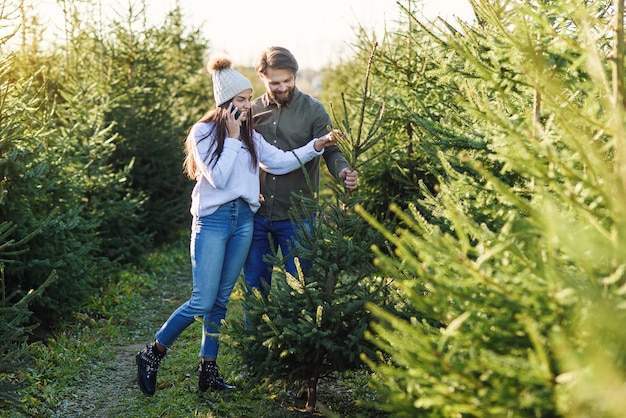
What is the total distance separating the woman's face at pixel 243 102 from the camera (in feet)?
14.7

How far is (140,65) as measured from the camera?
10234 mm

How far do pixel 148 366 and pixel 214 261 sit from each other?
105cm

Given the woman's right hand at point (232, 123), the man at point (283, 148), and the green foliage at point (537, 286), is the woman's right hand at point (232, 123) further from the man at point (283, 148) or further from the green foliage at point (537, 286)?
the green foliage at point (537, 286)

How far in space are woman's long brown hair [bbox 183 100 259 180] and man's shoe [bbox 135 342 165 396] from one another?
138 centimetres

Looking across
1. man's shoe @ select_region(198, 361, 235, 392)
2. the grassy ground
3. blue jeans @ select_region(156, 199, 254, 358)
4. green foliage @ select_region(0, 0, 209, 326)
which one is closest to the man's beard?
blue jeans @ select_region(156, 199, 254, 358)

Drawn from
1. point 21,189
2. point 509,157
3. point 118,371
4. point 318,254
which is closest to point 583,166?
point 509,157

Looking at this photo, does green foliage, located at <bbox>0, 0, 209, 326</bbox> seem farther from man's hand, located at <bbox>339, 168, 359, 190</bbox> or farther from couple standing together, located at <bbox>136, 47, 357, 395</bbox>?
man's hand, located at <bbox>339, 168, 359, 190</bbox>

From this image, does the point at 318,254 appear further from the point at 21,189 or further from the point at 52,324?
the point at 52,324

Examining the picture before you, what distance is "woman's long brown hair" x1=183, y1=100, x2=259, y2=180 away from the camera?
441cm

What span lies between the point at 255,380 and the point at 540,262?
2.44 m

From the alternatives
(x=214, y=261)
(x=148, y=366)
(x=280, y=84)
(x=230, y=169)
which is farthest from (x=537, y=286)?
(x=148, y=366)

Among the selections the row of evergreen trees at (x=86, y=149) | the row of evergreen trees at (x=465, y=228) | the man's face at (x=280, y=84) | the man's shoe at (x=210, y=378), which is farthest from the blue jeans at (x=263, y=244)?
the row of evergreen trees at (x=86, y=149)

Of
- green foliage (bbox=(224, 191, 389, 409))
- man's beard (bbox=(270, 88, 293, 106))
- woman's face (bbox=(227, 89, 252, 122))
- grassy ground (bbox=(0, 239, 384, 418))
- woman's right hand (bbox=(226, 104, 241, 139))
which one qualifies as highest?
man's beard (bbox=(270, 88, 293, 106))

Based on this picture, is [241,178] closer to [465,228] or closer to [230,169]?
[230,169]
